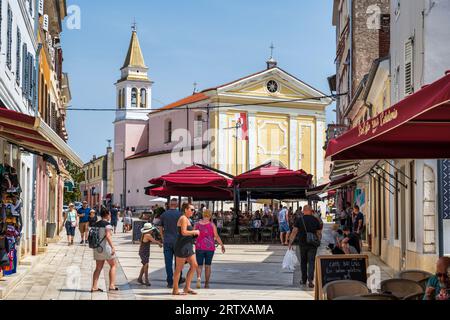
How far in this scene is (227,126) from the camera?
2815 inches

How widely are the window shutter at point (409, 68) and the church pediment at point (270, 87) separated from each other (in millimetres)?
52554

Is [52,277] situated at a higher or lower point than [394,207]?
lower

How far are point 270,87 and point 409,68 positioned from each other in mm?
55564

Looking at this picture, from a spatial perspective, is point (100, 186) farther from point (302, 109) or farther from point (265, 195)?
point (265, 195)

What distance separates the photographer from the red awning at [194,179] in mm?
30859

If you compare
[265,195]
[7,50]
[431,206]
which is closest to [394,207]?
[431,206]

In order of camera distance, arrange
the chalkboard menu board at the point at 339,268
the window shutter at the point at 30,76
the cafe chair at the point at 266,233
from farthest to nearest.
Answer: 1. the cafe chair at the point at 266,233
2. the window shutter at the point at 30,76
3. the chalkboard menu board at the point at 339,268

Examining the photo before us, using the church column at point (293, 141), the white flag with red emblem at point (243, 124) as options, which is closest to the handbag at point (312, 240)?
the white flag with red emblem at point (243, 124)

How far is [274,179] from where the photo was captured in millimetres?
31781

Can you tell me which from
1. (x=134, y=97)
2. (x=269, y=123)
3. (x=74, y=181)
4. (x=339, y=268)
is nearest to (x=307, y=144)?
(x=269, y=123)

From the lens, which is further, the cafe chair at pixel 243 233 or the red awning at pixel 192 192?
the cafe chair at pixel 243 233

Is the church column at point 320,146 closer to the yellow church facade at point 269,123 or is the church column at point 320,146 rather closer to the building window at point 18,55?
the yellow church facade at point 269,123

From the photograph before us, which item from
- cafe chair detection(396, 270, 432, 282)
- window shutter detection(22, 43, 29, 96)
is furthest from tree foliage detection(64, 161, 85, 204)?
cafe chair detection(396, 270, 432, 282)
